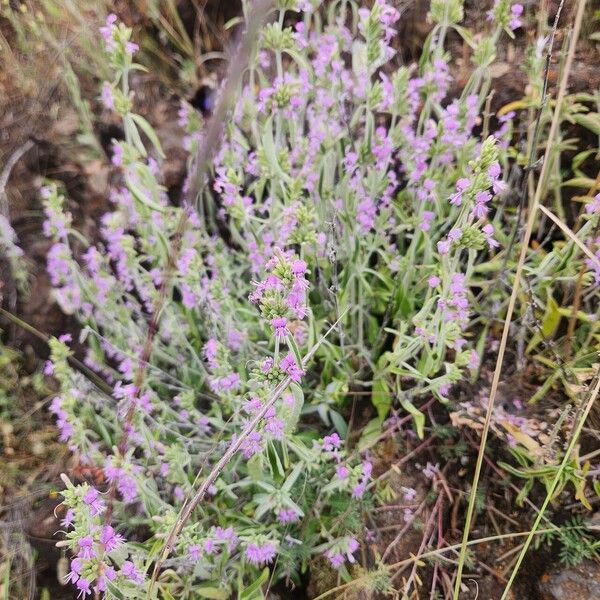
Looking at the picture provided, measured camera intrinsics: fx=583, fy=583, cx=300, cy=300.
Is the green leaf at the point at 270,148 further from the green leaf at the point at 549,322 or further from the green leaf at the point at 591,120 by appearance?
the green leaf at the point at 591,120

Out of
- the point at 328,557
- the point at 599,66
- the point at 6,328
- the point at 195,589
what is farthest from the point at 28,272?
the point at 599,66

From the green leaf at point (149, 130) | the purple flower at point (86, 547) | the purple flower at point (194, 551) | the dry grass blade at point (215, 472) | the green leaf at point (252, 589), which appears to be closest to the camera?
the dry grass blade at point (215, 472)

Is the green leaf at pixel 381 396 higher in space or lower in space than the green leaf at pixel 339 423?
higher

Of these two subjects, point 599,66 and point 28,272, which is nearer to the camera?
point 599,66

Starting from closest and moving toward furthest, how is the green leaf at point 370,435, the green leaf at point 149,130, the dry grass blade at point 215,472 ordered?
1. the dry grass blade at point 215,472
2. the green leaf at point 149,130
3. the green leaf at point 370,435

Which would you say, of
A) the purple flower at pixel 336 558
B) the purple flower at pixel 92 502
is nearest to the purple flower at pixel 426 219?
the purple flower at pixel 336 558

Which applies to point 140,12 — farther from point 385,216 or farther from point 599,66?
point 599,66

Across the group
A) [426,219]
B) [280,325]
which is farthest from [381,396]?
[280,325]

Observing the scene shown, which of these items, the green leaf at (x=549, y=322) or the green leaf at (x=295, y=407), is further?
the green leaf at (x=549, y=322)

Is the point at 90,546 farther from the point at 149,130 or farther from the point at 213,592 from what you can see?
the point at 149,130
